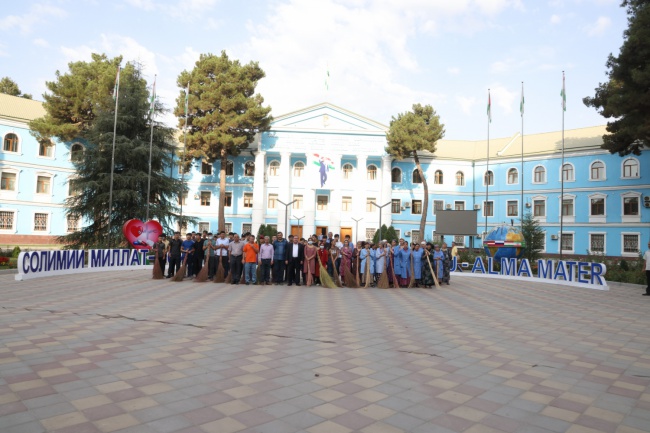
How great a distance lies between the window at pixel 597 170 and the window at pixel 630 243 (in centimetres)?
500

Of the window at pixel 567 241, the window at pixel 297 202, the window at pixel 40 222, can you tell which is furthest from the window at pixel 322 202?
the window at pixel 40 222

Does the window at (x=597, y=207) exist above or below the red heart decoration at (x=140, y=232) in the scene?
above

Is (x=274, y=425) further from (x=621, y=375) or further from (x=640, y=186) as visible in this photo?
(x=640, y=186)

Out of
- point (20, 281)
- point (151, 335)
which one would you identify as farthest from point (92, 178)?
point (151, 335)

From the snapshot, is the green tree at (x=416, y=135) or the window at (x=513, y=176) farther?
the window at (x=513, y=176)

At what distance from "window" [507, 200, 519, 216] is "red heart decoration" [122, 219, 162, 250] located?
31555 millimetres

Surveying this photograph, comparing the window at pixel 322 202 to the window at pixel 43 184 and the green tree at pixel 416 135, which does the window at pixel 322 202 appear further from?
the window at pixel 43 184

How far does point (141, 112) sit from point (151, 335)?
22762 mm

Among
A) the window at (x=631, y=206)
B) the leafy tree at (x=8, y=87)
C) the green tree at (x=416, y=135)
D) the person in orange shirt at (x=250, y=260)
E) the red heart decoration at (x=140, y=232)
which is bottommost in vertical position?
the person in orange shirt at (x=250, y=260)

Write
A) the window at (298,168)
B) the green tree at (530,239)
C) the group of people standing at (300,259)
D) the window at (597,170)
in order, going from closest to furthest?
the group of people standing at (300,259), the green tree at (530,239), the window at (597,170), the window at (298,168)

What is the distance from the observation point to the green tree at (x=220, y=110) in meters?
35.8

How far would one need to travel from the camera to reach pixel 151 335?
6504 millimetres

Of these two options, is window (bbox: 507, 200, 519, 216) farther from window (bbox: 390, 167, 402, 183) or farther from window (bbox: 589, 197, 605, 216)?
window (bbox: 390, 167, 402, 183)

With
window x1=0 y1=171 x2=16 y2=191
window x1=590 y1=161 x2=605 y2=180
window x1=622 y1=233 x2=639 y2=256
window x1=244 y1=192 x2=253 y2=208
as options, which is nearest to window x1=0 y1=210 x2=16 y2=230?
window x1=0 y1=171 x2=16 y2=191
